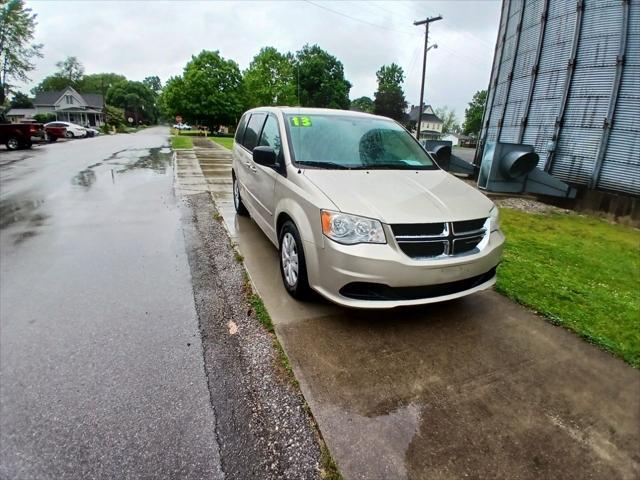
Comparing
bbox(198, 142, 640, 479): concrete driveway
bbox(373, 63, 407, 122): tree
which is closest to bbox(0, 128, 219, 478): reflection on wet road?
bbox(198, 142, 640, 479): concrete driveway

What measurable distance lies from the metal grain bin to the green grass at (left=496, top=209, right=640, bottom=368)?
7.66 ft

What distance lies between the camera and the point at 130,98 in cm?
9662

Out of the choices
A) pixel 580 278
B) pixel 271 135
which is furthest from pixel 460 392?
pixel 271 135

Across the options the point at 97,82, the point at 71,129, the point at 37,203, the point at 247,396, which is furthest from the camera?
the point at 97,82

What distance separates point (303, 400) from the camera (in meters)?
2.33

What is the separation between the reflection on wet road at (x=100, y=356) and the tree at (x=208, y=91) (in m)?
52.6

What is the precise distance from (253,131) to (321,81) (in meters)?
67.1

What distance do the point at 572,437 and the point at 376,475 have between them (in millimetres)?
1257

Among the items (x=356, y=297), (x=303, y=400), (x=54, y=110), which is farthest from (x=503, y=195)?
(x=54, y=110)

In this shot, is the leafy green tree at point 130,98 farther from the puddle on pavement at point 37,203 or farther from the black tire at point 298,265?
the black tire at point 298,265

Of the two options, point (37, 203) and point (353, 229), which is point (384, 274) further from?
point (37, 203)

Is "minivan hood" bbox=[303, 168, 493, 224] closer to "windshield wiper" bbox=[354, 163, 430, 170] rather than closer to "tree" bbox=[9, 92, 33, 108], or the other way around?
"windshield wiper" bbox=[354, 163, 430, 170]

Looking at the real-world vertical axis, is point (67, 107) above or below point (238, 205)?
above

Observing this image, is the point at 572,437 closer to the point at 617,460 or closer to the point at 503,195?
the point at 617,460
